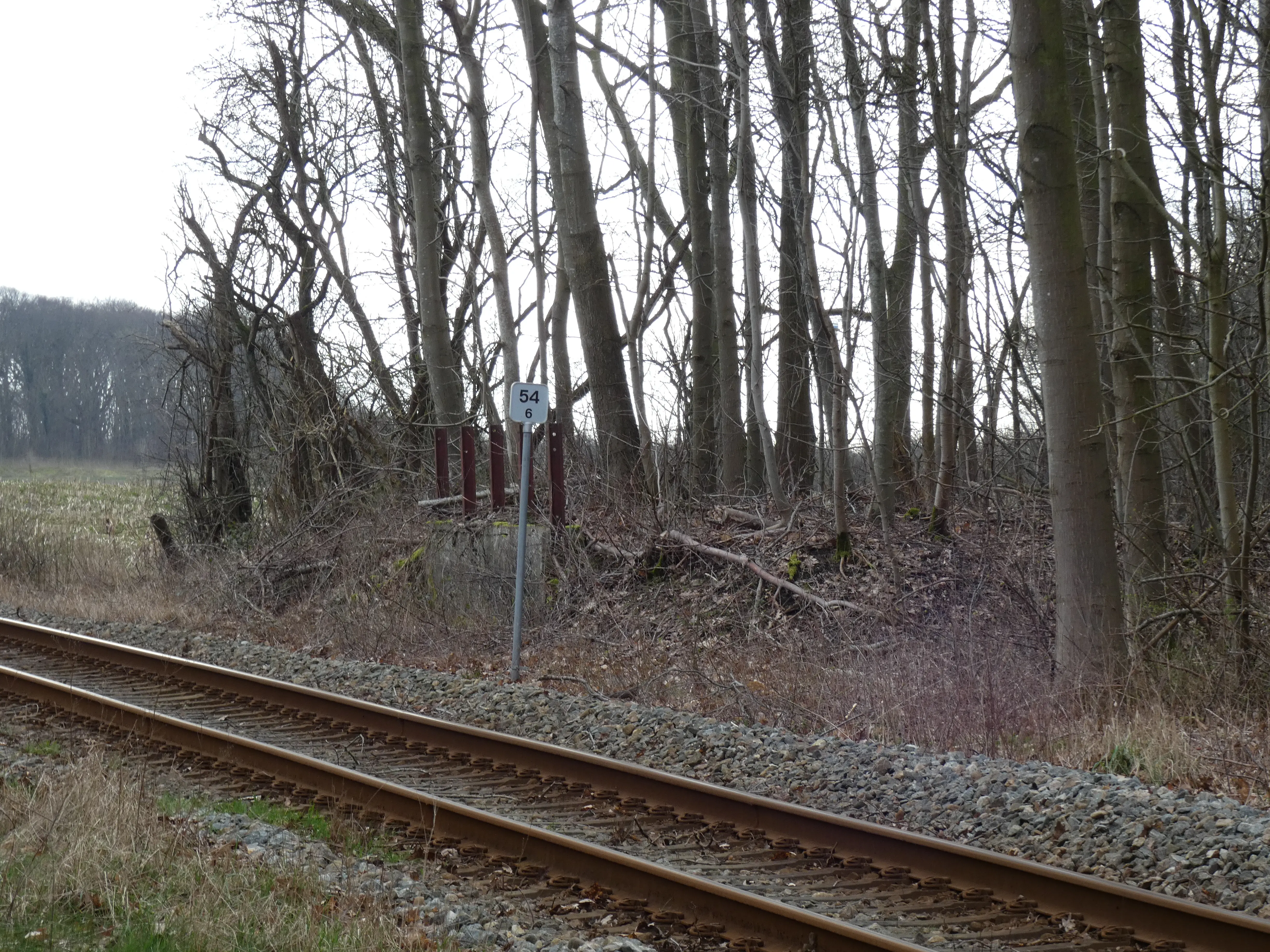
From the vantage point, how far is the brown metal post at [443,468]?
55.3ft

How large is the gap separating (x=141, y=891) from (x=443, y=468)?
11.9 meters

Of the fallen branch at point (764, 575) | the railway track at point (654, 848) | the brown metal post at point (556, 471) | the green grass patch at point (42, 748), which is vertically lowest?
the railway track at point (654, 848)

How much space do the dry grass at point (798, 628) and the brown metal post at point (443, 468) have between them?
0.56 meters

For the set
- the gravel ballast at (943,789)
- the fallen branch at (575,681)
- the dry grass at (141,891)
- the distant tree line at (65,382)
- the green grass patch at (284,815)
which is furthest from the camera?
the distant tree line at (65,382)

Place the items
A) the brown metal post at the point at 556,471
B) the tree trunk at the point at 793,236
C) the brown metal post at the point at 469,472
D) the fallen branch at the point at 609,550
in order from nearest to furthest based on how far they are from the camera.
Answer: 1. the tree trunk at the point at 793,236
2. the fallen branch at the point at 609,550
3. the brown metal post at the point at 556,471
4. the brown metal post at the point at 469,472

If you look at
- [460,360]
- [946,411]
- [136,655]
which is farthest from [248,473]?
[946,411]

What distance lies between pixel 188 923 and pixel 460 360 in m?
19.3

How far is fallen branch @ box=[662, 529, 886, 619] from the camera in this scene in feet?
40.9

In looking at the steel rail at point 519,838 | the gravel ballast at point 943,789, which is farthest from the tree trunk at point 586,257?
the steel rail at point 519,838

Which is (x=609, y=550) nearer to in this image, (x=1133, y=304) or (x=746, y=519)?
(x=746, y=519)

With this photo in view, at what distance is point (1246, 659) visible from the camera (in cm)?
898

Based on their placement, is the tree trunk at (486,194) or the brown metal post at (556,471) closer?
the brown metal post at (556,471)

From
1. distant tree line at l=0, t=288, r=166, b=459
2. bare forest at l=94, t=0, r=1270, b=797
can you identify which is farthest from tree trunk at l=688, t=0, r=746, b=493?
distant tree line at l=0, t=288, r=166, b=459

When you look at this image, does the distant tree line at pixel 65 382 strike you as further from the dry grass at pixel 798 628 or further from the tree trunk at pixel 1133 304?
the tree trunk at pixel 1133 304
